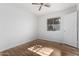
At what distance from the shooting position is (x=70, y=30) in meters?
1.46

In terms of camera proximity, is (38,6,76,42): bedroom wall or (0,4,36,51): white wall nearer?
(0,4,36,51): white wall

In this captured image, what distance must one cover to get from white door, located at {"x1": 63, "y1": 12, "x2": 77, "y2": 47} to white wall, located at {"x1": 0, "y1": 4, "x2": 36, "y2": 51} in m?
0.62

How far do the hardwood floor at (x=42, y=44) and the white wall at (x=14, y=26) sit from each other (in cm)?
9

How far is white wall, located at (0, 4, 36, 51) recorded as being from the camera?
118 centimetres

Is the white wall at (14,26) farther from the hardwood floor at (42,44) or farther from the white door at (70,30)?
the white door at (70,30)

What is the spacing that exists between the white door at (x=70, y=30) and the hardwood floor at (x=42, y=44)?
0.38 feet

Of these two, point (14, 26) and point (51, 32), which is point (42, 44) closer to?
point (51, 32)

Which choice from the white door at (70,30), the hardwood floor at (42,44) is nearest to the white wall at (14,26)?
the hardwood floor at (42,44)

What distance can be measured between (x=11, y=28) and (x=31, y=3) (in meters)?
0.57

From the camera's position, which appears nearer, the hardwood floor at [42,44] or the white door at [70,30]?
the hardwood floor at [42,44]

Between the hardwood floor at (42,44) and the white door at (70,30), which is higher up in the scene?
the white door at (70,30)

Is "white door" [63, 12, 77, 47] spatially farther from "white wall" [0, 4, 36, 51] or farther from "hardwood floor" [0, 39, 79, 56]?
"white wall" [0, 4, 36, 51]

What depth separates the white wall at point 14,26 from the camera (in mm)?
1184

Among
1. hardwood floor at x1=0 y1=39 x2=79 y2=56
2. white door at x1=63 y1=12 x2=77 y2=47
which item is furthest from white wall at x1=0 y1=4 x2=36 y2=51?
white door at x1=63 y1=12 x2=77 y2=47
